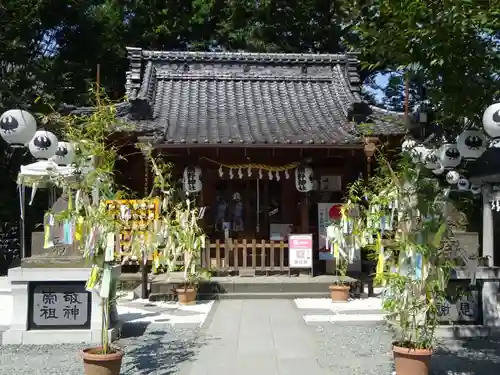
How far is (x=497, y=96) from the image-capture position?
17.0ft

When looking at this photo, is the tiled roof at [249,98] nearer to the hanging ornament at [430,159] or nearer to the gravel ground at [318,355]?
the hanging ornament at [430,159]

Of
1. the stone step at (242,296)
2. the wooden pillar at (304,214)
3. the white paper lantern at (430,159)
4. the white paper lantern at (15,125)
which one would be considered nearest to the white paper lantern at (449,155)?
the white paper lantern at (430,159)

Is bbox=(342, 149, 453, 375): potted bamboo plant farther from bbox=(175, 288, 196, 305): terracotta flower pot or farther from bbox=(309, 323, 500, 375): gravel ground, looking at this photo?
bbox=(175, 288, 196, 305): terracotta flower pot

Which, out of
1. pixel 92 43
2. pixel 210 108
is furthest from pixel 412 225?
pixel 92 43

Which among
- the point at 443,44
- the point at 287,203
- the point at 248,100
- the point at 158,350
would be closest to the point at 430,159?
the point at 443,44

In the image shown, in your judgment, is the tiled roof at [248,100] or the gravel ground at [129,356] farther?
the tiled roof at [248,100]

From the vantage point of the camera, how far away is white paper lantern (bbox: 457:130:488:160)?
655 cm

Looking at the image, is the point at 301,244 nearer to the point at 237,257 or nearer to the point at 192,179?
the point at 237,257

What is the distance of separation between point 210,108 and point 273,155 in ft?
9.14

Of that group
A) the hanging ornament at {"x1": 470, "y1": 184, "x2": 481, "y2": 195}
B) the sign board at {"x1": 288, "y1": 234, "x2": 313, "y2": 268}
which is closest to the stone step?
the sign board at {"x1": 288, "y1": 234, "x2": 313, "y2": 268}

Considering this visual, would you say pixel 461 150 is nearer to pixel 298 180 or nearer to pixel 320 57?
pixel 298 180

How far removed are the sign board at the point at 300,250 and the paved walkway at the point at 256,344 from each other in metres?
1.47

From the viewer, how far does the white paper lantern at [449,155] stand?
732cm

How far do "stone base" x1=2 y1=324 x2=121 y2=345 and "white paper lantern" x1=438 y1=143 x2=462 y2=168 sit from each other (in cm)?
510
